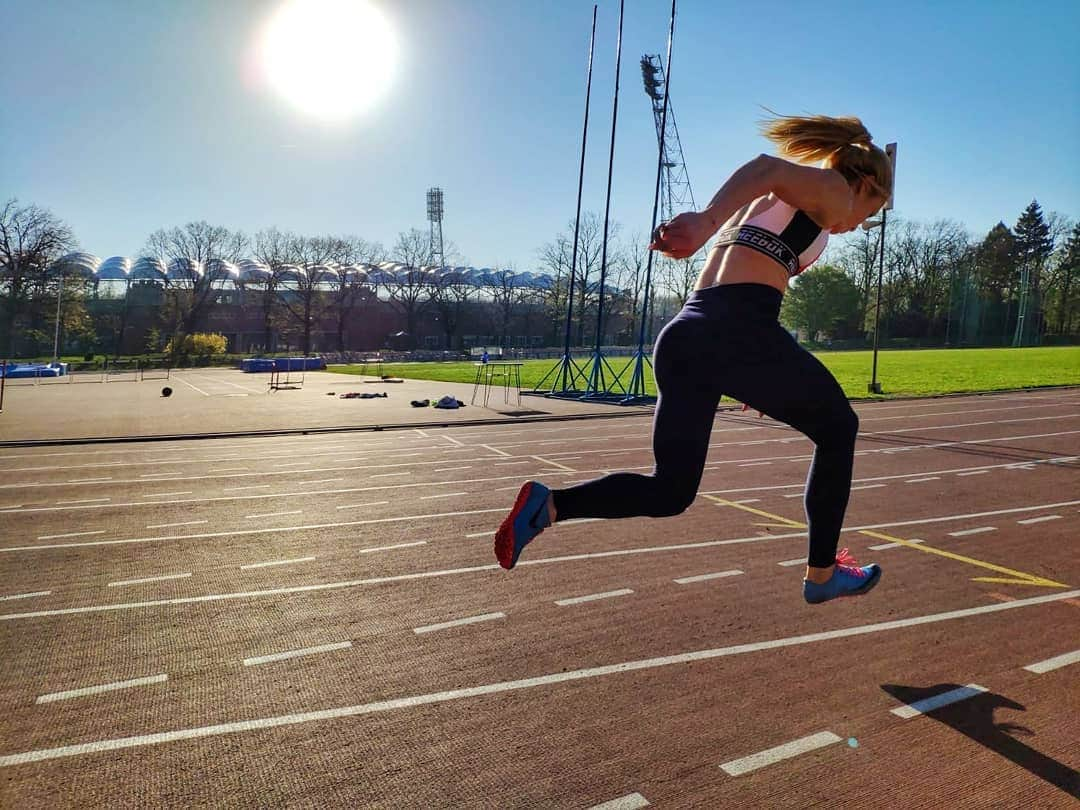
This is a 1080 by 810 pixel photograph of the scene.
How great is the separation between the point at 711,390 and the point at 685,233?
711 mm

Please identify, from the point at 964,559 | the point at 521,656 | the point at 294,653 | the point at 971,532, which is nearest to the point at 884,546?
the point at 964,559

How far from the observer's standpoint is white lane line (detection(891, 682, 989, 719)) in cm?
348

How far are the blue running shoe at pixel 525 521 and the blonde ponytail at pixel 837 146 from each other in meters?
1.73

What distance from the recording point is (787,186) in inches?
103

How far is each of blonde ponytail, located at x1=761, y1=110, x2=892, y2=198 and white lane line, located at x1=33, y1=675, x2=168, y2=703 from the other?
3.96 m

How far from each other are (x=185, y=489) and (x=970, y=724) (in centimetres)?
923

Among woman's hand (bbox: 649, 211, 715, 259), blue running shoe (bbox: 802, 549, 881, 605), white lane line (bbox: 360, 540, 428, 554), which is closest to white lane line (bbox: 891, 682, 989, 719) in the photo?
blue running shoe (bbox: 802, 549, 881, 605)

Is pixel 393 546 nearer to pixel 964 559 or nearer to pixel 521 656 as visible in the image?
pixel 521 656

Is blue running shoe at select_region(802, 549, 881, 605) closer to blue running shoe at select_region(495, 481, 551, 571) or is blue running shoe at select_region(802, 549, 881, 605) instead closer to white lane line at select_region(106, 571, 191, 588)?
blue running shoe at select_region(495, 481, 551, 571)

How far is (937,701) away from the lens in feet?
11.8

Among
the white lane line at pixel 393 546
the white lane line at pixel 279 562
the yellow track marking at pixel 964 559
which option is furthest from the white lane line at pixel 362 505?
the yellow track marking at pixel 964 559

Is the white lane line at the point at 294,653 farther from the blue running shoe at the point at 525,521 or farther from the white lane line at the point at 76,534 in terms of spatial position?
the white lane line at the point at 76,534

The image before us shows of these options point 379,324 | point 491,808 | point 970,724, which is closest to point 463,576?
point 491,808

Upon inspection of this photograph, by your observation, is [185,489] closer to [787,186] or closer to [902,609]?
[902,609]
